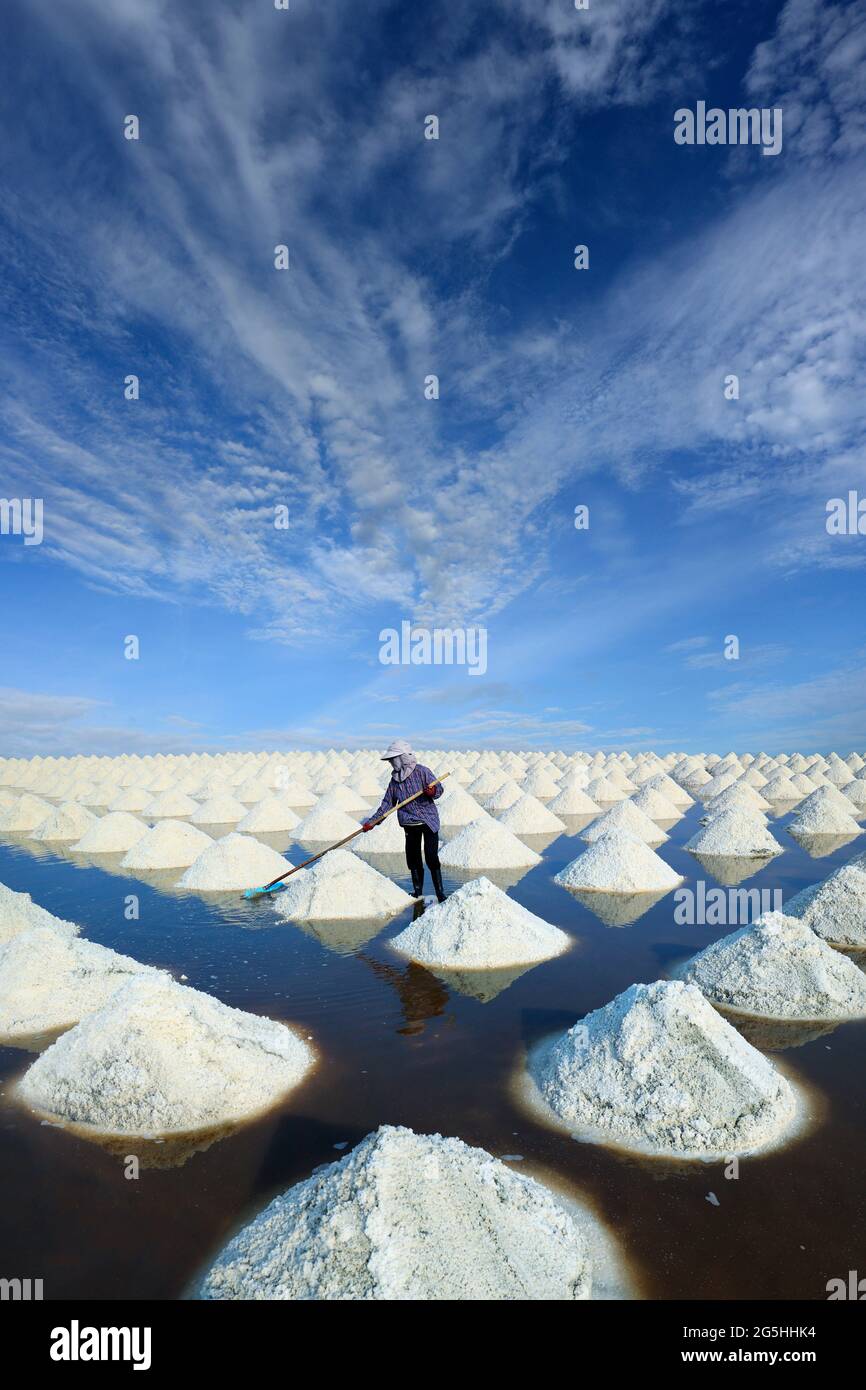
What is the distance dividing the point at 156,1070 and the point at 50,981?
7.43 ft

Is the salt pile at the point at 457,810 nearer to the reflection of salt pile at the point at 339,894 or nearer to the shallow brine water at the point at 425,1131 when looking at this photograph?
the reflection of salt pile at the point at 339,894

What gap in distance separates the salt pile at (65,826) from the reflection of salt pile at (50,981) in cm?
1111

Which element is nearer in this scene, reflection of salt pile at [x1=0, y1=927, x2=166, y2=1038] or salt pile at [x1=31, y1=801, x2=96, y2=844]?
reflection of salt pile at [x1=0, y1=927, x2=166, y2=1038]

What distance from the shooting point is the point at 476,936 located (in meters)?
6.76

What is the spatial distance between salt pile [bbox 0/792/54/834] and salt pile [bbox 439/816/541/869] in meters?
12.3

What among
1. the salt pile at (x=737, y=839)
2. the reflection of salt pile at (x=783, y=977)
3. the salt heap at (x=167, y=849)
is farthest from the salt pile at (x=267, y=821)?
the reflection of salt pile at (x=783, y=977)

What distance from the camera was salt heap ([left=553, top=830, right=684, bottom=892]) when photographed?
32.5ft

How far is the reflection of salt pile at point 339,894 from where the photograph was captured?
8461 millimetres

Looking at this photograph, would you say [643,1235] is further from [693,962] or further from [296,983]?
[296,983]

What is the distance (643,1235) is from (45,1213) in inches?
112

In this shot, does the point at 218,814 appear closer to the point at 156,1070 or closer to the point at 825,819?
the point at 825,819

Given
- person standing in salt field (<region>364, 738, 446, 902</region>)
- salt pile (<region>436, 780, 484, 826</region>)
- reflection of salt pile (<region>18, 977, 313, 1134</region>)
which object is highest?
person standing in salt field (<region>364, 738, 446, 902</region>)

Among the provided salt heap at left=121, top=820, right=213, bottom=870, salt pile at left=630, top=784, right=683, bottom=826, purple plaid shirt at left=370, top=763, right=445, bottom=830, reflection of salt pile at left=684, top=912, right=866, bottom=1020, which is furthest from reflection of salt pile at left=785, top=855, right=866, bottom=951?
salt pile at left=630, top=784, right=683, bottom=826

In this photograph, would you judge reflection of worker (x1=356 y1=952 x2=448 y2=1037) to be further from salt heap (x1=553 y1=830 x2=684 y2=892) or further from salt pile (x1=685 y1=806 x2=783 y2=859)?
salt pile (x1=685 y1=806 x2=783 y2=859)
